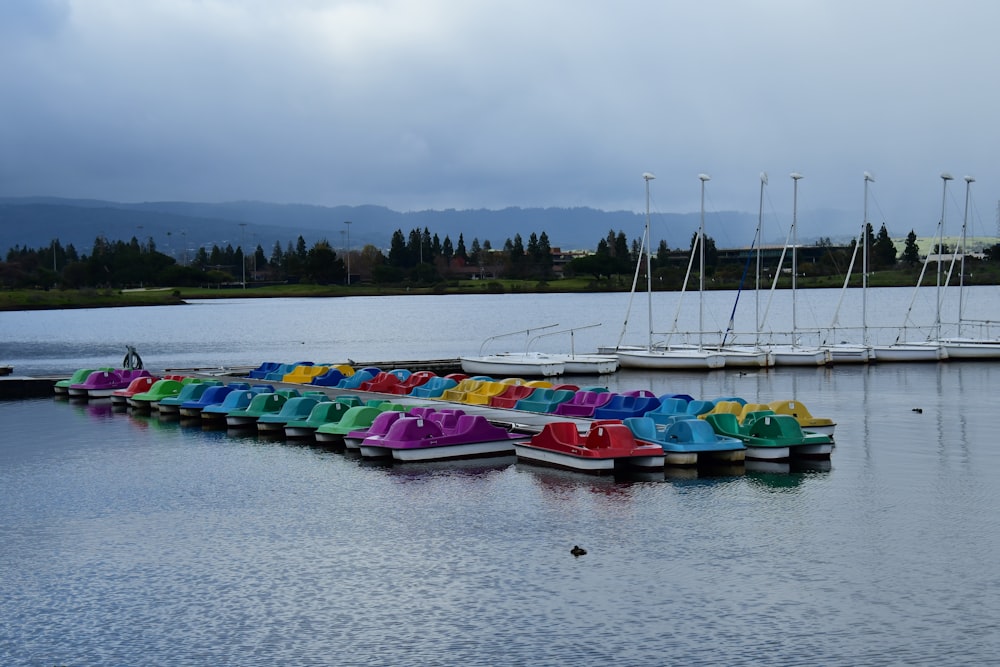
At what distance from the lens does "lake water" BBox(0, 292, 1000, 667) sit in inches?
781

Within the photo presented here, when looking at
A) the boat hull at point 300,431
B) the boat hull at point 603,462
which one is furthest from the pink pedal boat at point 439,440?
the boat hull at point 300,431

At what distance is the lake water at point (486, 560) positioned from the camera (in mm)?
19844

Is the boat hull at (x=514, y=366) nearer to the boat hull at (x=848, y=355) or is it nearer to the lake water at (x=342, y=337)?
the lake water at (x=342, y=337)

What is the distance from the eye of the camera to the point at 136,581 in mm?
24016

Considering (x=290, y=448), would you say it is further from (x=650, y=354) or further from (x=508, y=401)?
(x=650, y=354)

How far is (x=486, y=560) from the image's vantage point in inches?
985

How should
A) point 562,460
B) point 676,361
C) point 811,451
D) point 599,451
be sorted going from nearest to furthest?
point 599,451, point 562,460, point 811,451, point 676,361

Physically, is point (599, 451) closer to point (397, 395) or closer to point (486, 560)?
point (486, 560)

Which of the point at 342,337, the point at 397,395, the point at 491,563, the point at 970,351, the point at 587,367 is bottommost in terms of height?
the point at 342,337

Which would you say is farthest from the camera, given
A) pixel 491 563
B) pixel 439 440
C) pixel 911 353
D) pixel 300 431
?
pixel 911 353

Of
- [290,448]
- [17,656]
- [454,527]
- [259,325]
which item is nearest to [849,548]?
[454,527]

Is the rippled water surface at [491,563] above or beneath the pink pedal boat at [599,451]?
beneath

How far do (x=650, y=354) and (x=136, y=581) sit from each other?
5999 cm

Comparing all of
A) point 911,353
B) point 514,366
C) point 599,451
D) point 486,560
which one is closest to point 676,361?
point 514,366
